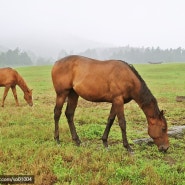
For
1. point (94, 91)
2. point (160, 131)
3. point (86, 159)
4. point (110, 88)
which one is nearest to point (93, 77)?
point (94, 91)

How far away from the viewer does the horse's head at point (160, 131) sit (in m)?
7.65

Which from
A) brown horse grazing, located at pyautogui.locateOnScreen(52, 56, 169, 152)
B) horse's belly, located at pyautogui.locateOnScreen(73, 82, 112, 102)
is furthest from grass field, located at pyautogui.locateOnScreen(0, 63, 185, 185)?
horse's belly, located at pyautogui.locateOnScreen(73, 82, 112, 102)

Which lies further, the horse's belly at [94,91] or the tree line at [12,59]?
the tree line at [12,59]

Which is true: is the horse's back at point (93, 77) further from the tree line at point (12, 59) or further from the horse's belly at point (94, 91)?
the tree line at point (12, 59)

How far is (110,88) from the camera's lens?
7895mm

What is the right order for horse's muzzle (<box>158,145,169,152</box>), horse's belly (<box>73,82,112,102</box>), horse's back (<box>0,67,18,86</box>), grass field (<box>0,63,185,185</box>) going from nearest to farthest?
grass field (<box>0,63,185,185</box>), horse's muzzle (<box>158,145,169,152</box>), horse's belly (<box>73,82,112,102</box>), horse's back (<box>0,67,18,86</box>)

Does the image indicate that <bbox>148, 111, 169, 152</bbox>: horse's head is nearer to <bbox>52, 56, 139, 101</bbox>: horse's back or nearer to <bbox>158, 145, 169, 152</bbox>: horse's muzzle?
<bbox>158, 145, 169, 152</bbox>: horse's muzzle

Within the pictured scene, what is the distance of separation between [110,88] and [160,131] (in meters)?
1.73

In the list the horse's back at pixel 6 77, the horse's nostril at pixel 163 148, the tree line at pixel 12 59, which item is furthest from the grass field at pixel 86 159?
the tree line at pixel 12 59

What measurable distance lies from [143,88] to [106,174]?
2788mm

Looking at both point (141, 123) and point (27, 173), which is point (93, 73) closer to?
point (27, 173)

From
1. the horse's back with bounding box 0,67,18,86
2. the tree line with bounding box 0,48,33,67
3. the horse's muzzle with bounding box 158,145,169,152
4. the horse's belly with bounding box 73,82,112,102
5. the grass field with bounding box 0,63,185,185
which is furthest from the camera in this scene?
the tree line with bounding box 0,48,33,67

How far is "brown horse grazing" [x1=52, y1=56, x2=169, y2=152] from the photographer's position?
7727 mm

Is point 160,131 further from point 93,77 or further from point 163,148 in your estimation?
point 93,77
